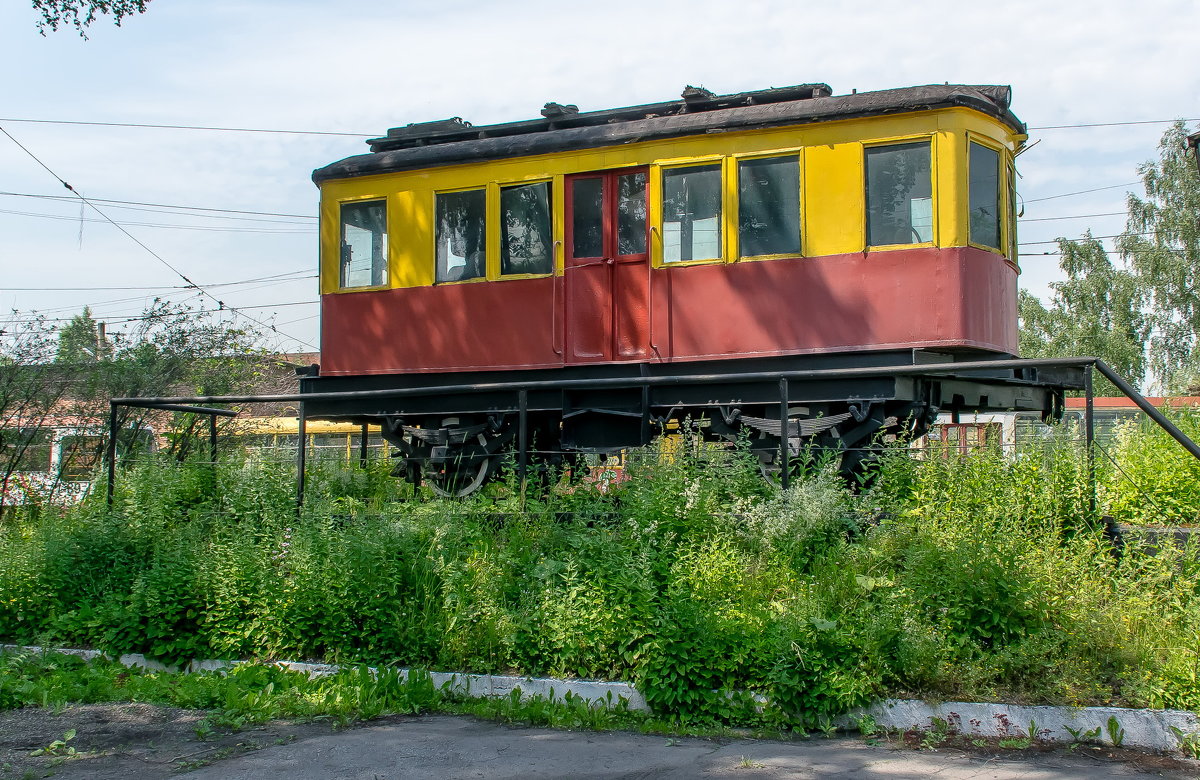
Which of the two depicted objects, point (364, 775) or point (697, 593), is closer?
point (364, 775)

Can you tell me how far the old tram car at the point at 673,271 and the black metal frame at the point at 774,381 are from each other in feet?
0.30

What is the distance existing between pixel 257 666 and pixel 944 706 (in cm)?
435

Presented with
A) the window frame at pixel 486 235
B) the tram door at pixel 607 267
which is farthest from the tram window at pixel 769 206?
the window frame at pixel 486 235

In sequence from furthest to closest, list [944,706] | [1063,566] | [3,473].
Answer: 1. [3,473]
2. [1063,566]
3. [944,706]

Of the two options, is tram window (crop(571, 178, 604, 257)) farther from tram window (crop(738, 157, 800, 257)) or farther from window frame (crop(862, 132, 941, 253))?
window frame (crop(862, 132, 941, 253))

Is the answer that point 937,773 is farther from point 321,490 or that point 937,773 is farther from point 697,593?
point 321,490

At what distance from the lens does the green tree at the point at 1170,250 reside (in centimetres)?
3644

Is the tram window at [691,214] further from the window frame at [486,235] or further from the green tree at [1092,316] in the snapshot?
the green tree at [1092,316]

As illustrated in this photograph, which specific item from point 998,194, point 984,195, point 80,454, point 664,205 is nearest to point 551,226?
point 664,205

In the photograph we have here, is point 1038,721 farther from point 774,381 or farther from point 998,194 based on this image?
point 998,194

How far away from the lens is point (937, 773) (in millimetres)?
4895

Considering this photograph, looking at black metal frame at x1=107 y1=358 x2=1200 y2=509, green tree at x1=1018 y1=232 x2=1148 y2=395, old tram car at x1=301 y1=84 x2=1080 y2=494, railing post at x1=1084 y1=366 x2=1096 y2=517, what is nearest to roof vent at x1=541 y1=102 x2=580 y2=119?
old tram car at x1=301 y1=84 x2=1080 y2=494

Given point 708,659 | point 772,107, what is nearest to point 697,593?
point 708,659

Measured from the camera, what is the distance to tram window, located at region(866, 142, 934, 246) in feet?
29.2
